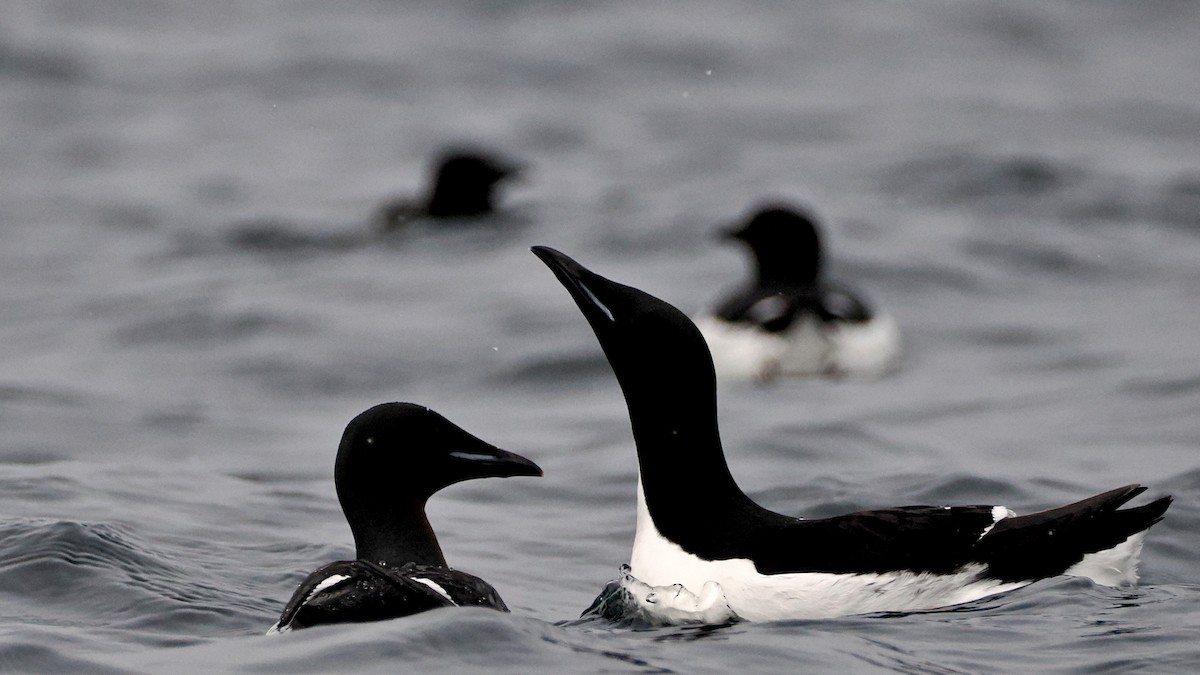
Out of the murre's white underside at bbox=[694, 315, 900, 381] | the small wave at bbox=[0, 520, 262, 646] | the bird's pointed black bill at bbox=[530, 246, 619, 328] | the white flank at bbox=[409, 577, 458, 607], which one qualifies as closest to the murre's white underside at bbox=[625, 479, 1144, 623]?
the bird's pointed black bill at bbox=[530, 246, 619, 328]

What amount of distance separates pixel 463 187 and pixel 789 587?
1388 cm

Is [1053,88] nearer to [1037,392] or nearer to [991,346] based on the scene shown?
[991,346]

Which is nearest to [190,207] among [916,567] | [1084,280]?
[1084,280]

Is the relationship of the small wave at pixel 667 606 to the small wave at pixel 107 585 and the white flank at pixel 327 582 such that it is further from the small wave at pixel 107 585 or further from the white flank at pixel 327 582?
the small wave at pixel 107 585

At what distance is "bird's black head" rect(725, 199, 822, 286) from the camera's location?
564 inches

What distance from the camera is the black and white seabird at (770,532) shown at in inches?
241

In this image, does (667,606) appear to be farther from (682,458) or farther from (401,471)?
(401,471)

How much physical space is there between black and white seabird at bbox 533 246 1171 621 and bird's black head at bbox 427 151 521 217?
13234 mm

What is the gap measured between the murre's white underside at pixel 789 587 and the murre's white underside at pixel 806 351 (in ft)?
21.7

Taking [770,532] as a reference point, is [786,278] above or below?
above

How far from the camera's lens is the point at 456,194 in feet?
64.3

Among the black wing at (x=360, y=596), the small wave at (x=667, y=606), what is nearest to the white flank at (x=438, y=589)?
the black wing at (x=360, y=596)

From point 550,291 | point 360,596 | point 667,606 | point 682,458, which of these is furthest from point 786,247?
point 360,596

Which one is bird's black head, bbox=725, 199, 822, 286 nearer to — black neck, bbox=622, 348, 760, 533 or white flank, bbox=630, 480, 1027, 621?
black neck, bbox=622, 348, 760, 533
